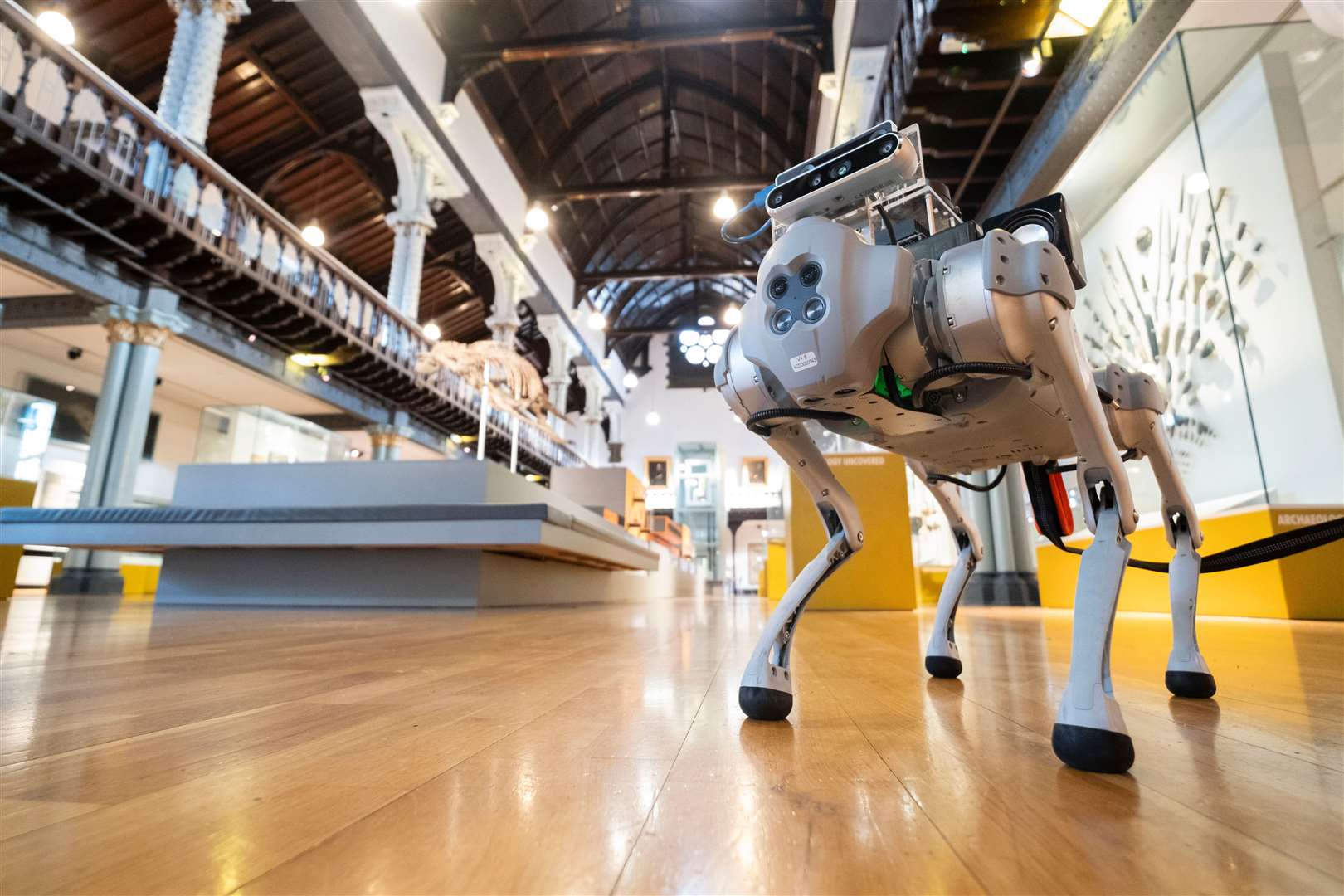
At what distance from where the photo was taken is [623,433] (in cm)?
2203

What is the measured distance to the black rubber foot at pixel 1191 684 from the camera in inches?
32.0

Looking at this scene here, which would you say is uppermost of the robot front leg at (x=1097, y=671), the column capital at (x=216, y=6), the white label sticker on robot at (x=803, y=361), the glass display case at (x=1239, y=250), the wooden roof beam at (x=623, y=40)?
the wooden roof beam at (x=623, y=40)

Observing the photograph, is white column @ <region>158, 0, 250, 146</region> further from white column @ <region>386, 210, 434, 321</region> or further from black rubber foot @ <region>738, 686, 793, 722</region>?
black rubber foot @ <region>738, 686, 793, 722</region>

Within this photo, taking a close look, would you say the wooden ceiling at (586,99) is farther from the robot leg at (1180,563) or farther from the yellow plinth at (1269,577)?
the robot leg at (1180,563)

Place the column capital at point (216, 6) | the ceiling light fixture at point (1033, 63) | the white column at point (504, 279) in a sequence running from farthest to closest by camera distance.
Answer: the white column at point (504, 279) → the column capital at point (216, 6) → the ceiling light fixture at point (1033, 63)

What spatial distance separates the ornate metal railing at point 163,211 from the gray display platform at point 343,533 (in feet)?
7.29

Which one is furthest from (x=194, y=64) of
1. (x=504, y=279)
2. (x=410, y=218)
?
(x=504, y=279)

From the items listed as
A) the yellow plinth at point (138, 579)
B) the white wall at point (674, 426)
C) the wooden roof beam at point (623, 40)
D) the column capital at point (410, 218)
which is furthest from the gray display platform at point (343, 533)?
the white wall at point (674, 426)

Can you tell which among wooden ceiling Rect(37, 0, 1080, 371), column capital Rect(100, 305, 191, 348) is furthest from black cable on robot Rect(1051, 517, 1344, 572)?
column capital Rect(100, 305, 191, 348)

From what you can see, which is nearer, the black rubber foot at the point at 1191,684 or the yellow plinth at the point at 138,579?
the black rubber foot at the point at 1191,684

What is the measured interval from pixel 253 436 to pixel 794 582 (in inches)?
415

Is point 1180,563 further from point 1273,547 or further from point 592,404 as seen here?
point 592,404

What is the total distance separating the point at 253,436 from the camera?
364 inches

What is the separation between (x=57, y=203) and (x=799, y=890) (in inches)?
257
